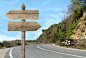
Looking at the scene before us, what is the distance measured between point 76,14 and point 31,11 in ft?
93.6

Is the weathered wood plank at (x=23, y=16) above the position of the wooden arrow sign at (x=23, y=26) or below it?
above

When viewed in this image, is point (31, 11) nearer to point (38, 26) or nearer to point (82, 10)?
point (38, 26)

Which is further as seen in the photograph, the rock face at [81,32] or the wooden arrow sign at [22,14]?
the rock face at [81,32]

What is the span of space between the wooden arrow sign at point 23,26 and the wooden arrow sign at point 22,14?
1.00ft

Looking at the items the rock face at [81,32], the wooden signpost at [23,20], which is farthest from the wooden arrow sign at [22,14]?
the rock face at [81,32]

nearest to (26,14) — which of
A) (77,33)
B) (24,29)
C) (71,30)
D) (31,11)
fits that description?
(31,11)

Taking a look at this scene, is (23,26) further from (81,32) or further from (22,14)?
(81,32)

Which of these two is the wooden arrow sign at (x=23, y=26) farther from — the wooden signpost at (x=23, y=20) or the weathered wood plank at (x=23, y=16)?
the weathered wood plank at (x=23, y=16)

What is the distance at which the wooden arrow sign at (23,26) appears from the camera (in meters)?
5.98

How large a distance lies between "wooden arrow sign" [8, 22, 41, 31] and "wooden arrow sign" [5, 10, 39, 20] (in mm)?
305

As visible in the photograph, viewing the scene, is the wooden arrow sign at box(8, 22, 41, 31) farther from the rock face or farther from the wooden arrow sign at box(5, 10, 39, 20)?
the rock face

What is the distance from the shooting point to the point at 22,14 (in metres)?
6.06

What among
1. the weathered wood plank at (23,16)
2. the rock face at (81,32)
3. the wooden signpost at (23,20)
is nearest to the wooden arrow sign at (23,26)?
the wooden signpost at (23,20)

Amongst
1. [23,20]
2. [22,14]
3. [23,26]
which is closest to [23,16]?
[22,14]
